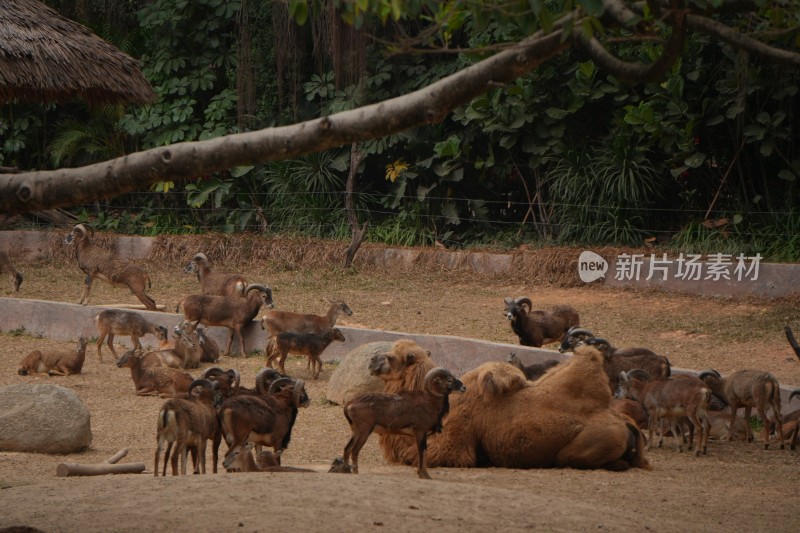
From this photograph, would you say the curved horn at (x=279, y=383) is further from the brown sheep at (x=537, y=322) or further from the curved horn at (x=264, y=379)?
the brown sheep at (x=537, y=322)

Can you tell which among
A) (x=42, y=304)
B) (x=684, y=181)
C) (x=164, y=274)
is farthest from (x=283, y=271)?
(x=684, y=181)

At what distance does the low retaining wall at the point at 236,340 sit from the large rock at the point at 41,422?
4.49 meters

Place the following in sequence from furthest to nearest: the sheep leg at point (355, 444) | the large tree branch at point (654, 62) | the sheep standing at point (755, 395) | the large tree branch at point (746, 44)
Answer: the sheep standing at point (755, 395) < the sheep leg at point (355, 444) < the large tree branch at point (746, 44) < the large tree branch at point (654, 62)

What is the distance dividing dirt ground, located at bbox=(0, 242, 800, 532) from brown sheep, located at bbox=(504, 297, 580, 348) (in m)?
0.61

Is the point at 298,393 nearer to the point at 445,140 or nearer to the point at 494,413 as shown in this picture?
the point at 494,413

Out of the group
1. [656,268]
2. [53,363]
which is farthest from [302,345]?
[656,268]

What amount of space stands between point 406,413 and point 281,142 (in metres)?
4.04

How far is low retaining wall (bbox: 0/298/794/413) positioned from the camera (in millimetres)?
12523

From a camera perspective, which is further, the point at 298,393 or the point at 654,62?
the point at 298,393

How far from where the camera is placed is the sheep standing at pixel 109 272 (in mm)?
16312

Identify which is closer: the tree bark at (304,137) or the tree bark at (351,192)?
the tree bark at (304,137)

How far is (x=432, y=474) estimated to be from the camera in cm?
870

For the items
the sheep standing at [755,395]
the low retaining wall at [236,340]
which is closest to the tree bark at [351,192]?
the low retaining wall at [236,340]

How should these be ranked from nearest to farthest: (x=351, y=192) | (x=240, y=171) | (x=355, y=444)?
(x=355, y=444)
(x=351, y=192)
(x=240, y=171)
